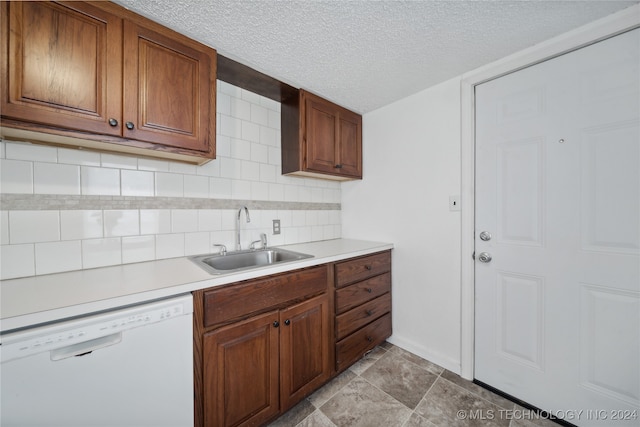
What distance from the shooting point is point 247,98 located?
1864 mm

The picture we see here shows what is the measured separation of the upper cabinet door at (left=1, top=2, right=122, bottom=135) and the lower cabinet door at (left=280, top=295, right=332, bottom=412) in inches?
52.1

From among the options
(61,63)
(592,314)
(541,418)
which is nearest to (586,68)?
(592,314)

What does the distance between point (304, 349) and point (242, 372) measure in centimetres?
39

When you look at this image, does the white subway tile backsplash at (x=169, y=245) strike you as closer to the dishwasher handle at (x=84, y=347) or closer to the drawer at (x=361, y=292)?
the dishwasher handle at (x=84, y=347)

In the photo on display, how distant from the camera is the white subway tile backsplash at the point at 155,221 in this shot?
1420 millimetres

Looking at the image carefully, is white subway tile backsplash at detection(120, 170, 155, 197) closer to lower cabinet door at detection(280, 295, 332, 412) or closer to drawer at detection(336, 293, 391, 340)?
lower cabinet door at detection(280, 295, 332, 412)

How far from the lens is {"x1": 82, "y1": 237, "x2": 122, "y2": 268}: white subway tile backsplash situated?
1253 mm

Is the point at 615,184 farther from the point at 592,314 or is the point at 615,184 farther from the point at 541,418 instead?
the point at 541,418

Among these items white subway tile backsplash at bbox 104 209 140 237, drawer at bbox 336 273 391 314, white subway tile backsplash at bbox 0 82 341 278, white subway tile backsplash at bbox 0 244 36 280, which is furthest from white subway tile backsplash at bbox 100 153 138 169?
drawer at bbox 336 273 391 314

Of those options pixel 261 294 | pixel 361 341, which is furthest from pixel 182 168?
pixel 361 341

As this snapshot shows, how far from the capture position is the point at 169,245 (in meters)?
1.51

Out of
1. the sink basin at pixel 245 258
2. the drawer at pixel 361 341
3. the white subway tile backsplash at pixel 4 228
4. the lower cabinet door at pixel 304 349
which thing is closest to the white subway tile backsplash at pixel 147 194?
the white subway tile backsplash at pixel 4 228

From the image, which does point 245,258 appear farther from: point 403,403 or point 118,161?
point 403,403

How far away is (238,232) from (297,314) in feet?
2.47
